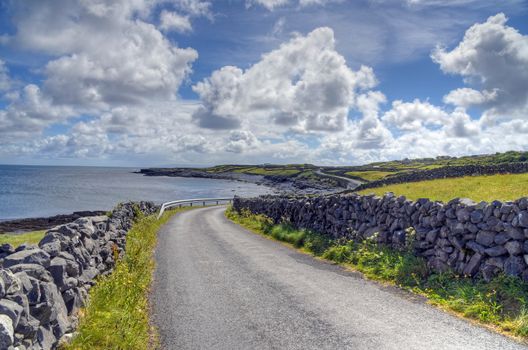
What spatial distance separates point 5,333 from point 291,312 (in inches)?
232

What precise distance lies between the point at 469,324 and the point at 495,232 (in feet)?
10.4

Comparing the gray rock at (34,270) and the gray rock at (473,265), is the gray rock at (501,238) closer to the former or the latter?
the gray rock at (473,265)

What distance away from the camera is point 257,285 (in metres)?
11.5

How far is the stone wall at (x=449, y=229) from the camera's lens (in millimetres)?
9594

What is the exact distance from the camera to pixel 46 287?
6.23 metres

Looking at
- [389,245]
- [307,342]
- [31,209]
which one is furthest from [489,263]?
[31,209]

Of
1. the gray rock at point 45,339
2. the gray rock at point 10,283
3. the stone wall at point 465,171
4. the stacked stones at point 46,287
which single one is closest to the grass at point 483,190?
the stone wall at point 465,171

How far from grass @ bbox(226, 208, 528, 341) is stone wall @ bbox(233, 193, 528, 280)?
345 mm

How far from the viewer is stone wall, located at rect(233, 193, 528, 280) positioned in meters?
9.59

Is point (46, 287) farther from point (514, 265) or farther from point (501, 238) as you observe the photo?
point (501, 238)

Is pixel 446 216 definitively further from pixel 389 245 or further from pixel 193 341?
pixel 193 341

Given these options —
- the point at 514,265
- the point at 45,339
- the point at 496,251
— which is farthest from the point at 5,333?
the point at 496,251

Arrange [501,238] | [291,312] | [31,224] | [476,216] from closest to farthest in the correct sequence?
[291,312], [501,238], [476,216], [31,224]

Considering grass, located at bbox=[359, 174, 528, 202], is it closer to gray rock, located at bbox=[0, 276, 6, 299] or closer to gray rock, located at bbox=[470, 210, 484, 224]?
gray rock, located at bbox=[470, 210, 484, 224]
